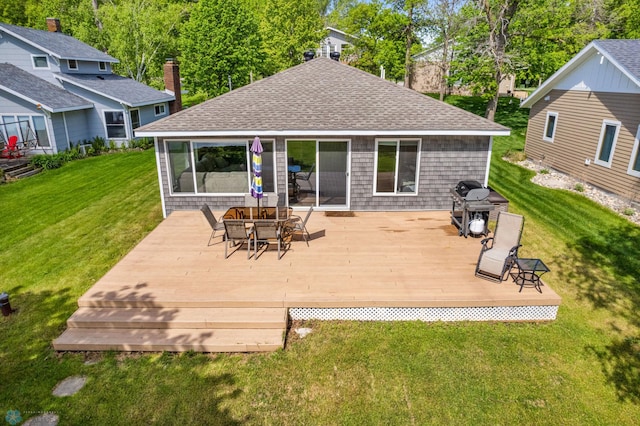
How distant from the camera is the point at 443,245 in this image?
9500 millimetres

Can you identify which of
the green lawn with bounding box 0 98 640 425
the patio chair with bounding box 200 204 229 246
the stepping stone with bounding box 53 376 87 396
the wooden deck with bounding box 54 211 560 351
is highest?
the patio chair with bounding box 200 204 229 246

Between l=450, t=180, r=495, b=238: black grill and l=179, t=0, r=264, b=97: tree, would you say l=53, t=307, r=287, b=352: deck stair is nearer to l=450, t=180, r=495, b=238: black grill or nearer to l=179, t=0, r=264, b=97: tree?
l=450, t=180, r=495, b=238: black grill

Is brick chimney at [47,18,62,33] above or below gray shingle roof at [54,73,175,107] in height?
above

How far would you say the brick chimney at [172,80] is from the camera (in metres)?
28.1

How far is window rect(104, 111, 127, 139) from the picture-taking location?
75.0ft

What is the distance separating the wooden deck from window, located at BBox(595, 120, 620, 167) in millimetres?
8470

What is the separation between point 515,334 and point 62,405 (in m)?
7.35

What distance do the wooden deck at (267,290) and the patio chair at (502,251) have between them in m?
0.21

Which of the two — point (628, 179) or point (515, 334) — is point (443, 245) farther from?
point (628, 179)

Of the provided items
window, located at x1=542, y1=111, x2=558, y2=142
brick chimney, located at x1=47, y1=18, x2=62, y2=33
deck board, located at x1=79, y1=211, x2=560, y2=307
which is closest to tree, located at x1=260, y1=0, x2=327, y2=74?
brick chimney, located at x1=47, y1=18, x2=62, y2=33

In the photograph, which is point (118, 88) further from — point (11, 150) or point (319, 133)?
point (319, 133)

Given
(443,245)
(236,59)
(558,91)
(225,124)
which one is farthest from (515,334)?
(236,59)

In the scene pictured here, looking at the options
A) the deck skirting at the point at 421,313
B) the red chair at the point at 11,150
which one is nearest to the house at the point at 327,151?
the deck skirting at the point at 421,313

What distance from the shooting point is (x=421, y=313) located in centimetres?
734
